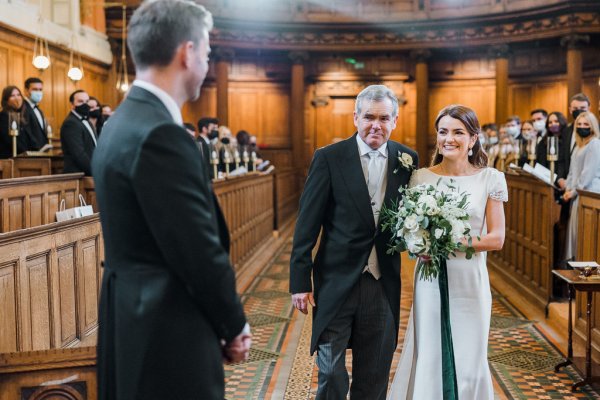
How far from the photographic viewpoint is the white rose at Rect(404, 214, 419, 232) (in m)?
3.03

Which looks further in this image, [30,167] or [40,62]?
[40,62]

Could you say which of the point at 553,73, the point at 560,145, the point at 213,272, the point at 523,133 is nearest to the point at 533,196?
the point at 560,145

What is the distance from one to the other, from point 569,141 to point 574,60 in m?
8.62

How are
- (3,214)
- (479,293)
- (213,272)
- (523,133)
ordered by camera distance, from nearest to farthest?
(213,272), (479,293), (3,214), (523,133)

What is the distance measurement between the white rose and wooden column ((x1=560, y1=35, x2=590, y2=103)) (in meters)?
13.2

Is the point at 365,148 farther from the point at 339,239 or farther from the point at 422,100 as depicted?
the point at 422,100

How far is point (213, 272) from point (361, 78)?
671 inches

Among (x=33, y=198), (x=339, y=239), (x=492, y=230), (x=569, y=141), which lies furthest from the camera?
(x=569, y=141)

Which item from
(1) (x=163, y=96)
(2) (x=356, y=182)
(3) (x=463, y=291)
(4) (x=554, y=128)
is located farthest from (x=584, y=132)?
(1) (x=163, y=96)

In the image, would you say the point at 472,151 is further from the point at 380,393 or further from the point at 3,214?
the point at 3,214

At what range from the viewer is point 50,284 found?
4.10m

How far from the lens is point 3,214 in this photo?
518cm

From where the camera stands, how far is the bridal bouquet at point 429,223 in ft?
10.1

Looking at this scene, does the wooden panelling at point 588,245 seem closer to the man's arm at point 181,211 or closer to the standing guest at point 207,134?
the man's arm at point 181,211
